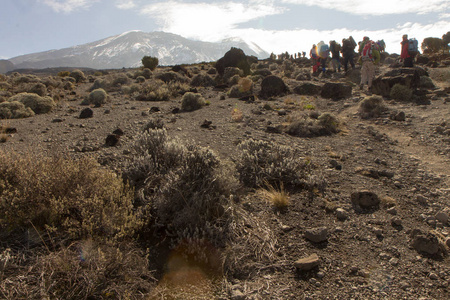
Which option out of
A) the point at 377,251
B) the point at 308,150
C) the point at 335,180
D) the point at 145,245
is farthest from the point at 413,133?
the point at 145,245

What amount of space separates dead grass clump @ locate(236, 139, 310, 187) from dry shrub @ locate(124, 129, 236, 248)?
0.55m

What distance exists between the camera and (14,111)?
9.00 meters

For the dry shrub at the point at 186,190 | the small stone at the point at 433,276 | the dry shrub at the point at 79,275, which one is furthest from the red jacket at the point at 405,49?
the dry shrub at the point at 79,275

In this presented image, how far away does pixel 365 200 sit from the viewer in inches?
139

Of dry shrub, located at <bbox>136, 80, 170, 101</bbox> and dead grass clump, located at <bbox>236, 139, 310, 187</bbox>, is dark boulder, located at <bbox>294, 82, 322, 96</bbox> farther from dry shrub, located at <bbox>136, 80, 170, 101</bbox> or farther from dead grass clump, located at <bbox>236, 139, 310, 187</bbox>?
dead grass clump, located at <bbox>236, 139, 310, 187</bbox>

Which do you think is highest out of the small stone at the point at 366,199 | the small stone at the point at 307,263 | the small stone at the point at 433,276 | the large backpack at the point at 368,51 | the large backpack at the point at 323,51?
the large backpack at the point at 323,51

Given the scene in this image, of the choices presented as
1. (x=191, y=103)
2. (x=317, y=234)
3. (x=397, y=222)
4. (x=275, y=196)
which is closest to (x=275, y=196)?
(x=275, y=196)

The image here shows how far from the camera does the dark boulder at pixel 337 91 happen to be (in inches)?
455

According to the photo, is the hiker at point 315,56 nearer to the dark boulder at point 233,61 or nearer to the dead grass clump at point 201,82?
the dark boulder at point 233,61

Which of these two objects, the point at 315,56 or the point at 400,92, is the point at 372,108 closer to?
the point at 400,92

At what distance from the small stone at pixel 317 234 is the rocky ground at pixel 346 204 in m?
0.01

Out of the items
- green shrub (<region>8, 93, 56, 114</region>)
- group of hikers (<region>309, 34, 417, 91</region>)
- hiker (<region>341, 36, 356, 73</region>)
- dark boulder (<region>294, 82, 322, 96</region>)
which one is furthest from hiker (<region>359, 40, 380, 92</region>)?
green shrub (<region>8, 93, 56, 114</region>)

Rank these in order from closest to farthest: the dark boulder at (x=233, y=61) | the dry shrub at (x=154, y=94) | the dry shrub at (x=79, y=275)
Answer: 1. the dry shrub at (x=79, y=275)
2. the dry shrub at (x=154, y=94)
3. the dark boulder at (x=233, y=61)

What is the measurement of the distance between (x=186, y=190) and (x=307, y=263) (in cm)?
152
